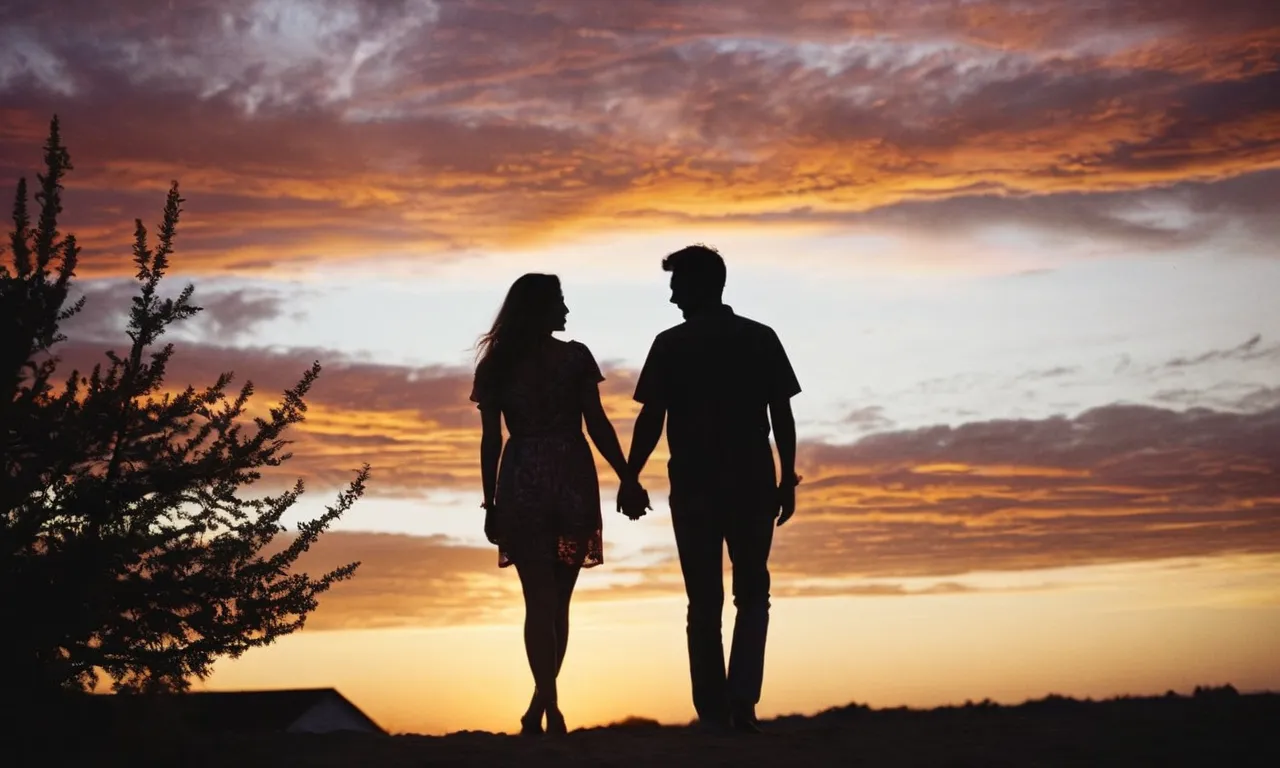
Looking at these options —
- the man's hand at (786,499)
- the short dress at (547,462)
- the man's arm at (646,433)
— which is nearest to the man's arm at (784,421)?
the man's hand at (786,499)

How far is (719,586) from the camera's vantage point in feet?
27.9

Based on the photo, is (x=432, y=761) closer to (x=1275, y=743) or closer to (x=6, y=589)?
(x=6, y=589)

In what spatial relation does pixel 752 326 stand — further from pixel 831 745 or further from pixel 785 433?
pixel 831 745

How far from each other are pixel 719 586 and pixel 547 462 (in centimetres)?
126

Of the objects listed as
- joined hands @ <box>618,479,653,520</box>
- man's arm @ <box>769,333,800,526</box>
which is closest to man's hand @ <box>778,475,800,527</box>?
man's arm @ <box>769,333,800,526</box>

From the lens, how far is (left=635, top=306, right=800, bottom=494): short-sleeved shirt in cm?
850

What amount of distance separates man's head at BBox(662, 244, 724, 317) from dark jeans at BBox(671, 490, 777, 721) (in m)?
1.16

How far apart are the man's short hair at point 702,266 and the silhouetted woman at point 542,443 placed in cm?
77

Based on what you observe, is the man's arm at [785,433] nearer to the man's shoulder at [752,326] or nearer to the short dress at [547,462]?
the man's shoulder at [752,326]

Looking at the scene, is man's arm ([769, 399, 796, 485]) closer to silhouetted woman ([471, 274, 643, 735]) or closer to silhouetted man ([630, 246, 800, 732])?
silhouetted man ([630, 246, 800, 732])

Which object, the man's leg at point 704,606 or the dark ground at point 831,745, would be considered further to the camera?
the man's leg at point 704,606

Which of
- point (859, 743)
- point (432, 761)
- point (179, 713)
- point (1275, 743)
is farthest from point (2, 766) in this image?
point (1275, 743)

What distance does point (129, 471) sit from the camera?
9.69 m

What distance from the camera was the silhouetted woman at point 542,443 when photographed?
8.68 metres
